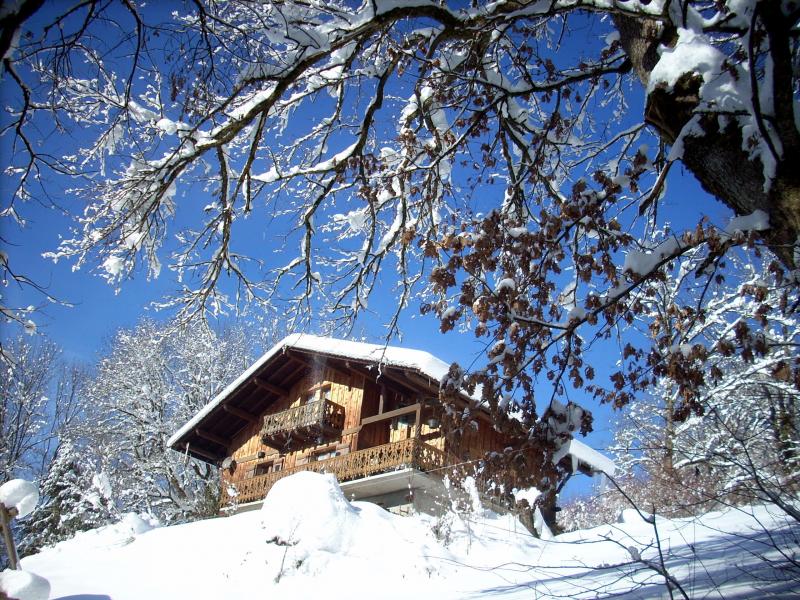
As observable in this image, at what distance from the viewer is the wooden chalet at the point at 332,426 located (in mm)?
19062

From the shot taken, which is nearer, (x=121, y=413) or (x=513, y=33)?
(x=513, y=33)

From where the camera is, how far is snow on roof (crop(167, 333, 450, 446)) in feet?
57.1

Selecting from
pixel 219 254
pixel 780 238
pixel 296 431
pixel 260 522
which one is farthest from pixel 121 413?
pixel 780 238

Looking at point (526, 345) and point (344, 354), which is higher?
point (344, 354)

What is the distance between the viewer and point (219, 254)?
763 cm

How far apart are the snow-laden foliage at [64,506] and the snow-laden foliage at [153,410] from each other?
123cm

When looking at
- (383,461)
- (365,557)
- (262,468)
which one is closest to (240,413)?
(262,468)

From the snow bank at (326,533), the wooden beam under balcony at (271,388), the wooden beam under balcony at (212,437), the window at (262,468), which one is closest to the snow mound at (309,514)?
the snow bank at (326,533)

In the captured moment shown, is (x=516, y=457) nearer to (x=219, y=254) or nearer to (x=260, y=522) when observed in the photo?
(x=219, y=254)

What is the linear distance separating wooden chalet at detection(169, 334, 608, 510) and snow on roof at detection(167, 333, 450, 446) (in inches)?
1.6

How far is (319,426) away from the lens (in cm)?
2161

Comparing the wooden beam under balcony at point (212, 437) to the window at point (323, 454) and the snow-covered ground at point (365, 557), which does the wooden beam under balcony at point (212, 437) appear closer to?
the window at point (323, 454)

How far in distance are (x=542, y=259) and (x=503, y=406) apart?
164 centimetres

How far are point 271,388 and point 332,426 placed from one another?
12.5 ft
